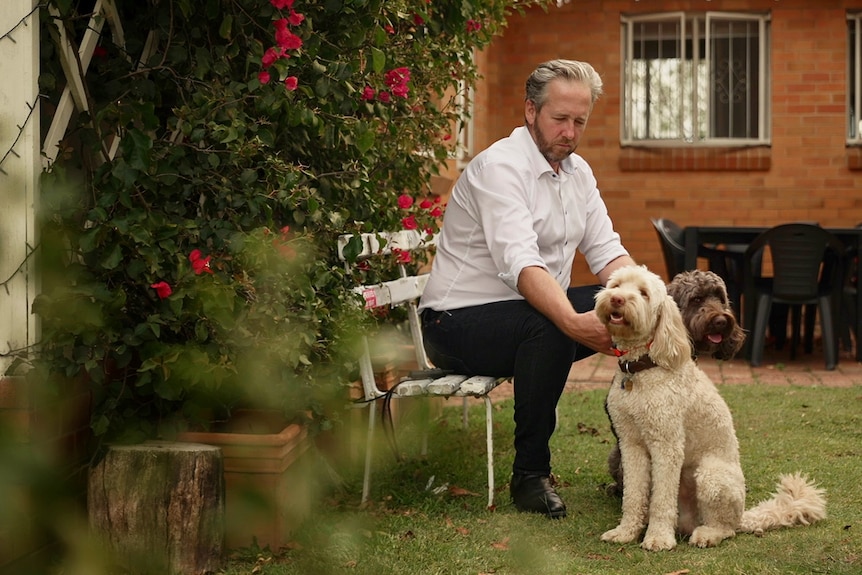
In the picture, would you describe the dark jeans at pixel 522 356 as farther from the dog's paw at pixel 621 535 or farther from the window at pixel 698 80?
the window at pixel 698 80

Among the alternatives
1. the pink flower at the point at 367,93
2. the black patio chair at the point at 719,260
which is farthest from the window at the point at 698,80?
the pink flower at the point at 367,93

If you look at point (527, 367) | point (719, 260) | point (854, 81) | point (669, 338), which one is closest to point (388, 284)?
point (527, 367)

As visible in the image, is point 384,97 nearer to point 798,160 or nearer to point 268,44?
point 268,44

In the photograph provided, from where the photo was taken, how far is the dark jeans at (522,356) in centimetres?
376

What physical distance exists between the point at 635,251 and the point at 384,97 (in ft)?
25.3

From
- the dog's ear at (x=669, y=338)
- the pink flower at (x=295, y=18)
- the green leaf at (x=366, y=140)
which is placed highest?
the pink flower at (x=295, y=18)

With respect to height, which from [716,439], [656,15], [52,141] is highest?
[656,15]

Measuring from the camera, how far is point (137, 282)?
2.94m

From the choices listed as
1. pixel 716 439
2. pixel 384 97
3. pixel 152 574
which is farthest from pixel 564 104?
pixel 152 574

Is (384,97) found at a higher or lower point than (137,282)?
higher

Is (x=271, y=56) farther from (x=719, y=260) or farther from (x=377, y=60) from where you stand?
(x=719, y=260)

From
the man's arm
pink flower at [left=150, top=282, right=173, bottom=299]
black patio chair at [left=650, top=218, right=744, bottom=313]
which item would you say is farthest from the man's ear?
black patio chair at [left=650, top=218, right=744, bottom=313]

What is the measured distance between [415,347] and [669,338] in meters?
1.56

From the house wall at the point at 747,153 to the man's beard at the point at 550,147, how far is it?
686 cm
